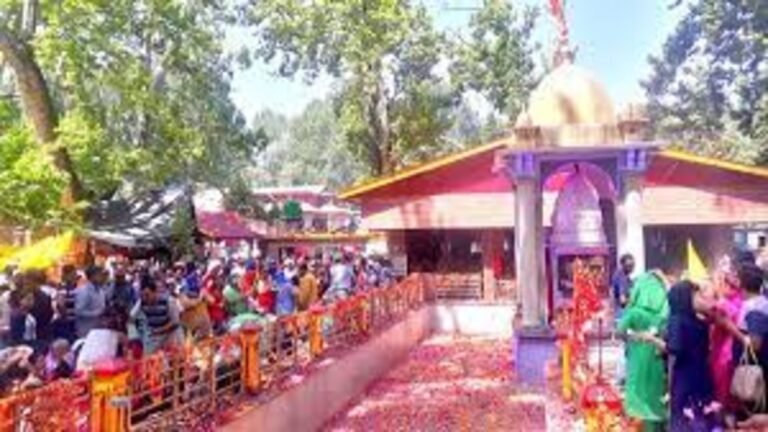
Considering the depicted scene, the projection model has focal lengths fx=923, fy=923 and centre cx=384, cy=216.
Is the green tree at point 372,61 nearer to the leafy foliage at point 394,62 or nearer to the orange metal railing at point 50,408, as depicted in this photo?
the leafy foliage at point 394,62

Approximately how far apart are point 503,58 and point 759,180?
14375 mm

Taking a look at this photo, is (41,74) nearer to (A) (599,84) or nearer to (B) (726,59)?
(A) (599,84)

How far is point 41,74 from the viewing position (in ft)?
65.1

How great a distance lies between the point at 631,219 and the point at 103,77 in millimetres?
10467

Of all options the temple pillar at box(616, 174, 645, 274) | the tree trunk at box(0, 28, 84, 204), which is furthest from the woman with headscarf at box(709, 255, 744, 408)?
the tree trunk at box(0, 28, 84, 204)

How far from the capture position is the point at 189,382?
28.6 feet

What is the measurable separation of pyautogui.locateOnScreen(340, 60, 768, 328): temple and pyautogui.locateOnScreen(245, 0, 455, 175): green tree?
856cm

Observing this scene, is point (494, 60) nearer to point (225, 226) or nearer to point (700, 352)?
point (225, 226)

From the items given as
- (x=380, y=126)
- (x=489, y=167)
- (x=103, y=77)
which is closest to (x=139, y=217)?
(x=103, y=77)

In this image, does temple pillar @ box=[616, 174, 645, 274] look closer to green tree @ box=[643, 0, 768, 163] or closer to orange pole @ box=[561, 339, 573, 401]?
orange pole @ box=[561, 339, 573, 401]

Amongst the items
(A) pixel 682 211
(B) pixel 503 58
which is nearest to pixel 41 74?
(A) pixel 682 211

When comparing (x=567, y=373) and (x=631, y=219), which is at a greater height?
(x=631, y=219)

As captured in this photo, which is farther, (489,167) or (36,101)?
(489,167)

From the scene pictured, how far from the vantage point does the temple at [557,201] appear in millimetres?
14727
